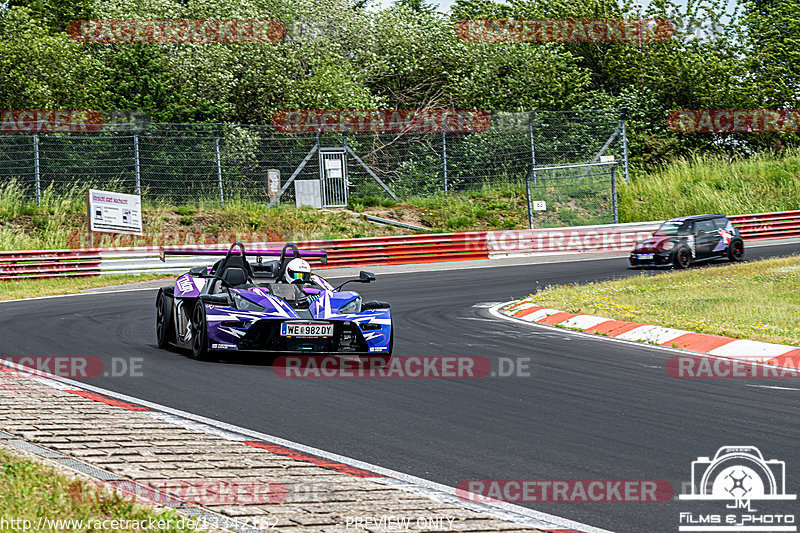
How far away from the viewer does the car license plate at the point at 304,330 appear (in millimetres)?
10438

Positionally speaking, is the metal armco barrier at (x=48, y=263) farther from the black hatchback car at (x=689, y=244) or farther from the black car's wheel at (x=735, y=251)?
the black car's wheel at (x=735, y=251)

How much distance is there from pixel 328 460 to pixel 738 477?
249 centimetres

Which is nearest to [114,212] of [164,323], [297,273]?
[164,323]

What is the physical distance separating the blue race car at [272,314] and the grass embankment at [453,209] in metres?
18.2

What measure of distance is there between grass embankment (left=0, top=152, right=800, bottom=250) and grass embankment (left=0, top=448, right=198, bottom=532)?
24.0 meters

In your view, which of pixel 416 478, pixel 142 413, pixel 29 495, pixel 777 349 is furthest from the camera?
pixel 777 349

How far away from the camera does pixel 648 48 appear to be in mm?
46719

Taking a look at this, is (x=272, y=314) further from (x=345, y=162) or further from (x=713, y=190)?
(x=713, y=190)

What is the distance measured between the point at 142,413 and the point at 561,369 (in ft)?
14.9

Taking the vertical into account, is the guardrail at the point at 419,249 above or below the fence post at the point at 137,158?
below

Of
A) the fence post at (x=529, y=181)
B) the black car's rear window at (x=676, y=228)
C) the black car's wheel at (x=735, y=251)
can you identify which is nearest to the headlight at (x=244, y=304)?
the black car's rear window at (x=676, y=228)

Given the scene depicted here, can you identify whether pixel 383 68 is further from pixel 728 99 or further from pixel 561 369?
pixel 561 369

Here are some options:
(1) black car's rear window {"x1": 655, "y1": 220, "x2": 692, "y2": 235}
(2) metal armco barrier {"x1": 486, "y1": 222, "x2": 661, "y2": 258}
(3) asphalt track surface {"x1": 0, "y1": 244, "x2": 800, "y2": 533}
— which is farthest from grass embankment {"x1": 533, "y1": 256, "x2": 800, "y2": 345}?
(2) metal armco barrier {"x1": 486, "y1": 222, "x2": 661, "y2": 258}

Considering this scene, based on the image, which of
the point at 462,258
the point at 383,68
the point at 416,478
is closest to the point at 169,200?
the point at 462,258
